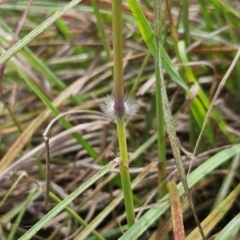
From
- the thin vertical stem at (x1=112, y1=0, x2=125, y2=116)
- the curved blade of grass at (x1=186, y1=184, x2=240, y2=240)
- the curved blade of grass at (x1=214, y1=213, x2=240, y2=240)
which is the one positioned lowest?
the curved blade of grass at (x1=214, y1=213, x2=240, y2=240)

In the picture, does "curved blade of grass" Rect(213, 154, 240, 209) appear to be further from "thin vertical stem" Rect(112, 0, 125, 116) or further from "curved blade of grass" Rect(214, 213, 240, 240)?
"thin vertical stem" Rect(112, 0, 125, 116)

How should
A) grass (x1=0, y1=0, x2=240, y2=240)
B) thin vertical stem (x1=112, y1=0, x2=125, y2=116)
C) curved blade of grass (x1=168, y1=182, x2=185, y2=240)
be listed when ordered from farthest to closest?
grass (x1=0, y1=0, x2=240, y2=240) < curved blade of grass (x1=168, y1=182, x2=185, y2=240) < thin vertical stem (x1=112, y1=0, x2=125, y2=116)

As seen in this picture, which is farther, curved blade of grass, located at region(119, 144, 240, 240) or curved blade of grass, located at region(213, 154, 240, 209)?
curved blade of grass, located at region(213, 154, 240, 209)

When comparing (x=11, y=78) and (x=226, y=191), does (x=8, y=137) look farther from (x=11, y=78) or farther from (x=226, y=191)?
(x=226, y=191)

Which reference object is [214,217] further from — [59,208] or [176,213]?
[59,208]

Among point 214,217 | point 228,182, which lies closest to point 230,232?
point 214,217

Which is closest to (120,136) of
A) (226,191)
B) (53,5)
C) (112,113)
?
(112,113)

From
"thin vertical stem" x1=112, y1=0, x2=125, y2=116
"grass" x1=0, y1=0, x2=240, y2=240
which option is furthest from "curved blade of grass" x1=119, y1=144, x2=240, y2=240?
"thin vertical stem" x1=112, y1=0, x2=125, y2=116

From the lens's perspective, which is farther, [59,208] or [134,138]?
Result: [134,138]

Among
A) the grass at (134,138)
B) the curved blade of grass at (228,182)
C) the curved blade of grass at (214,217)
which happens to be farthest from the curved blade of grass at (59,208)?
the curved blade of grass at (228,182)
